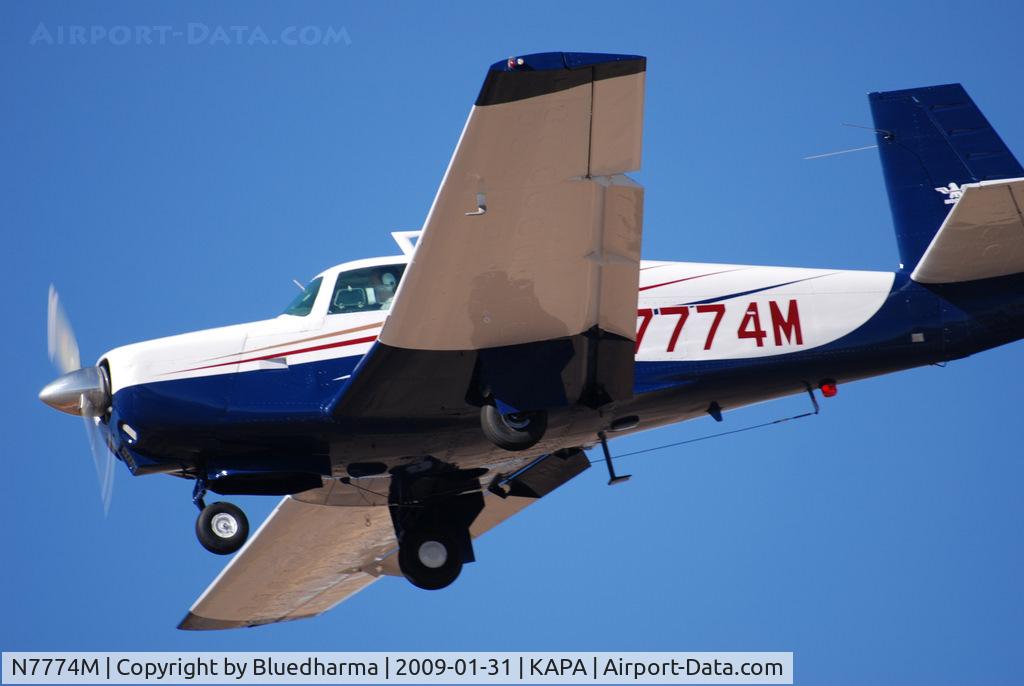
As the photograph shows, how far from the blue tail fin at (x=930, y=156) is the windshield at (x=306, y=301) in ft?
17.6

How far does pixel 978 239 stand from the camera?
11953 millimetres

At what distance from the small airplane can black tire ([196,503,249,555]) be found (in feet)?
→ 0.06

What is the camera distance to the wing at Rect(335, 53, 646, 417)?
908 centimetres

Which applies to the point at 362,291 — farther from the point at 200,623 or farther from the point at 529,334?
the point at 200,623

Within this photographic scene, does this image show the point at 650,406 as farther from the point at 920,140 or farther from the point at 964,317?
the point at 920,140

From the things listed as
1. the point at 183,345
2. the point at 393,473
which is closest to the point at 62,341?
the point at 183,345

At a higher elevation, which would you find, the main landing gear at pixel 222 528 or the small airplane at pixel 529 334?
the small airplane at pixel 529 334

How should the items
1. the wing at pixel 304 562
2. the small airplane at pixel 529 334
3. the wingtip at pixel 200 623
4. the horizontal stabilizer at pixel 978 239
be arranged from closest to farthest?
the small airplane at pixel 529 334 → the horizontal stabilizer at pixel 978 239 → the wing at pixel 304 562 → the wingtip at pixel 200 623

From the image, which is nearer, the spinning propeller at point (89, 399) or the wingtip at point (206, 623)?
the spinning propeller at point (89, 399)

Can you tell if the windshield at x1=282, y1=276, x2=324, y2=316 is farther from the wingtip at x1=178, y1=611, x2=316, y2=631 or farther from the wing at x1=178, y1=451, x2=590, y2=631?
the wingtip at x1=178, y1=611, x2=316, y2=631

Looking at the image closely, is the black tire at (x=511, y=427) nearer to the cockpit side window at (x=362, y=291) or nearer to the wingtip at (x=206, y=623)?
the cockpit side window at (x=362, y=291)

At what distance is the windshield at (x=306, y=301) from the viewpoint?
37.1 ft

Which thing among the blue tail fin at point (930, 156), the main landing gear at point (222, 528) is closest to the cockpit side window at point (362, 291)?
the main landing gear at point (222, 528)

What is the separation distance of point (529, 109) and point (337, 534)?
7280 millimetres
